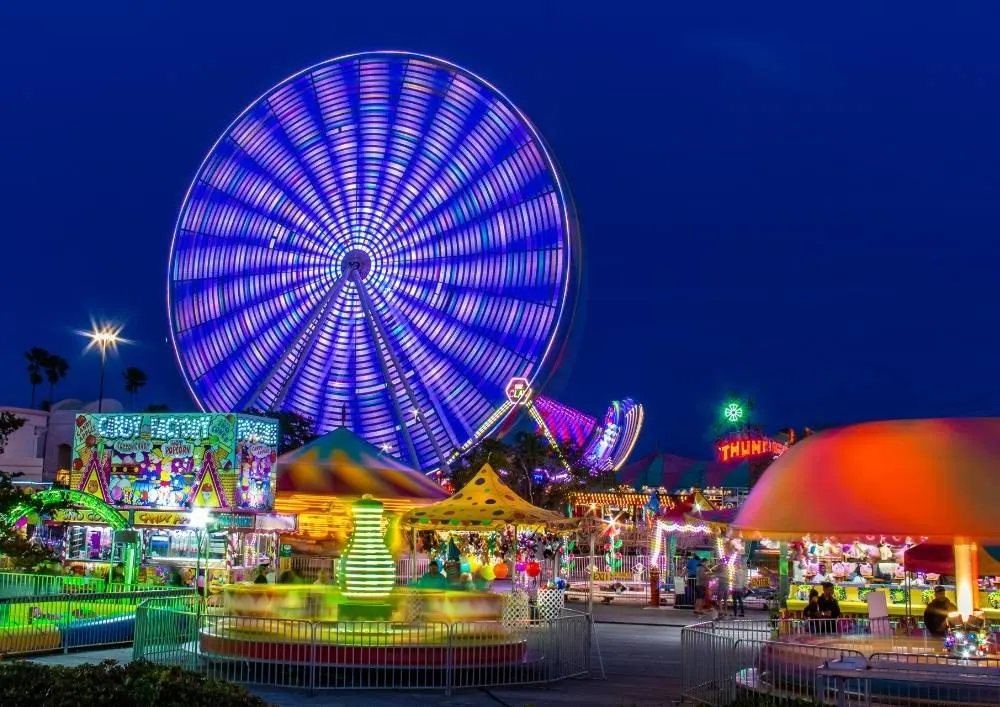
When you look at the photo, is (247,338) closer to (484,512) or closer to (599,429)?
(599,429)

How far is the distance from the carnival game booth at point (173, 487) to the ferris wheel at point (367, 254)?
11.8 m

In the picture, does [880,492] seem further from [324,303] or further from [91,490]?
[324,303]

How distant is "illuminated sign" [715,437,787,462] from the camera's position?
63062mm

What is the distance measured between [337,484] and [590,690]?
60.0 feet

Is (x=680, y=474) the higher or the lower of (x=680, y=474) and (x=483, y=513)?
the higher

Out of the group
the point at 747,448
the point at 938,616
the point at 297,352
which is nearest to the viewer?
the point at 938,616

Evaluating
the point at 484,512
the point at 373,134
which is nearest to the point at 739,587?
the point at 484,512

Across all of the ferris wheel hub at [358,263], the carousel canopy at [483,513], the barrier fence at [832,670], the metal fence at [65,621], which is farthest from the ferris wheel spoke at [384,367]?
the barrier fence at [832,670]

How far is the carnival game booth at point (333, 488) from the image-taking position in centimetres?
3128

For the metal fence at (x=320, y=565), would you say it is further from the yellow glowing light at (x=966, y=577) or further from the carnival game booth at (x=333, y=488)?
the yellow glowing light at (x=966, y=577)

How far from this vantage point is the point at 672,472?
262 feet

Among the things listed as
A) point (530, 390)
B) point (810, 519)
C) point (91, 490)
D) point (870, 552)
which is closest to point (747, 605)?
point (870, 552)

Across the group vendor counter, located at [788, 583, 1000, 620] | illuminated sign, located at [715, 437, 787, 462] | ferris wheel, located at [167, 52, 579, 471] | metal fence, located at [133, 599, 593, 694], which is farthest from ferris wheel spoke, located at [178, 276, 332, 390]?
illuminated sign, located at [715, 437, 787, 462]

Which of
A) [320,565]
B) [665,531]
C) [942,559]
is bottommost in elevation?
[320,565]
